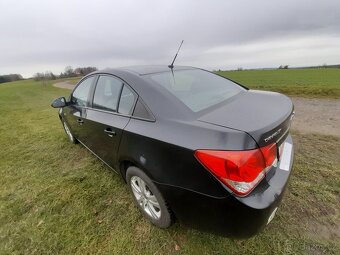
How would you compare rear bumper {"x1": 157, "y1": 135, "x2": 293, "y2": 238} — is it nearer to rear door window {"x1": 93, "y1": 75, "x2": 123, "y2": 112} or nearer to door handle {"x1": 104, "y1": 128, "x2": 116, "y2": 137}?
door handle {"x1": 104, "y1": 128, "x2": 116, "y2": 137}

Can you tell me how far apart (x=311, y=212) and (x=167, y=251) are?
5.09 ft

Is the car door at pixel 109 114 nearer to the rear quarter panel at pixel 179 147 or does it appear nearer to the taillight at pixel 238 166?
the rear quarter panel at pixel 179 147

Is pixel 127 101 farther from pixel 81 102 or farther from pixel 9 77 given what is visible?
pixel 9 77

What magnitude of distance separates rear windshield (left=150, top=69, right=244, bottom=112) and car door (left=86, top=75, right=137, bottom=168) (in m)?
0.39

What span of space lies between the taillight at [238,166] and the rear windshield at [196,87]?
1.77 ft

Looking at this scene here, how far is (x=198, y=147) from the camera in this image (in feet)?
4.77

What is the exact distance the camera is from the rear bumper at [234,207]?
143cm

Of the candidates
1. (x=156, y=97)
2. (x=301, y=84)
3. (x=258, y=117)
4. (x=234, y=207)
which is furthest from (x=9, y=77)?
(x=234, y=207)

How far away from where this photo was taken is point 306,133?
4395 mm

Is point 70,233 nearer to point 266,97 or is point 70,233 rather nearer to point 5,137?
point 266,97

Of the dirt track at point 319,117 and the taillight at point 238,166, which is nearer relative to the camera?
the taillight at point 238,166

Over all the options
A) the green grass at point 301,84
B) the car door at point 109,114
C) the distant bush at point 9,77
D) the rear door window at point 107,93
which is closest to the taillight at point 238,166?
the car door at point 109,114

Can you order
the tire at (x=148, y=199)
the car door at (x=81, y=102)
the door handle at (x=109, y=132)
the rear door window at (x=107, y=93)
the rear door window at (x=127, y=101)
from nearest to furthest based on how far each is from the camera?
the tire at (x=148, y=199) → the rear door window at (x=127, y=101) → the door handle at (x=109, y=132) → the rear door window at (x=107, y=93) → the car door at (x=81, y=102)

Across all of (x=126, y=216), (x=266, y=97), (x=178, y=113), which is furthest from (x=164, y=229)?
(x=266, y=97)
